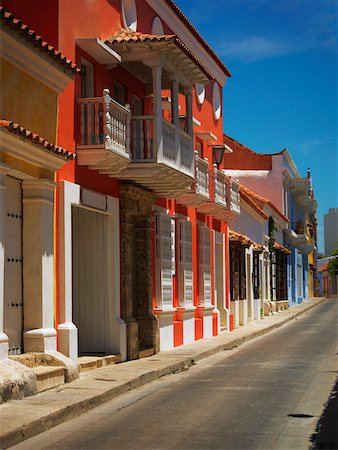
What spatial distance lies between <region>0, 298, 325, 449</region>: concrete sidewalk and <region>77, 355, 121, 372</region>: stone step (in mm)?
135

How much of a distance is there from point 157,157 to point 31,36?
4810mm

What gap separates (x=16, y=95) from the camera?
11.3m

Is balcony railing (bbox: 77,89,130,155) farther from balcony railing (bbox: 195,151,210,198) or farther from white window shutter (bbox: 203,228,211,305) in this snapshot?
white window shutter (bbox: 203,228,211,305)

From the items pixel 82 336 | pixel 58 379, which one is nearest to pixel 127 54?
pixel 82 336

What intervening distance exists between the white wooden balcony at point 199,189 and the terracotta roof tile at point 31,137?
8356 mm

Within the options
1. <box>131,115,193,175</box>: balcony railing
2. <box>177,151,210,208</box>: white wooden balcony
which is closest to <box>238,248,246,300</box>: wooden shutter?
<box>177,151,210,208</box>: white wooden balcony

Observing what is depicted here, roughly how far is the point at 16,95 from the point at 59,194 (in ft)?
7.28

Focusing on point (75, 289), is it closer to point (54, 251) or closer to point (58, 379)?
point (54, 251)

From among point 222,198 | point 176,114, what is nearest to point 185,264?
point 222,198

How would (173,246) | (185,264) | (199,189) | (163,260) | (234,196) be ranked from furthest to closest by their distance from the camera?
(234,196), (199,189), (185,264), (173,246), (163,260)

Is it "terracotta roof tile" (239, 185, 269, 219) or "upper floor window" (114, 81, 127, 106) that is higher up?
"upper floor window" (114, 81, 127, 106)

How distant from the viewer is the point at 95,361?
14102 mm

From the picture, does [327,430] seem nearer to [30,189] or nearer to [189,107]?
[30,189]

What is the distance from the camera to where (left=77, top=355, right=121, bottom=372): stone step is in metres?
13.6
